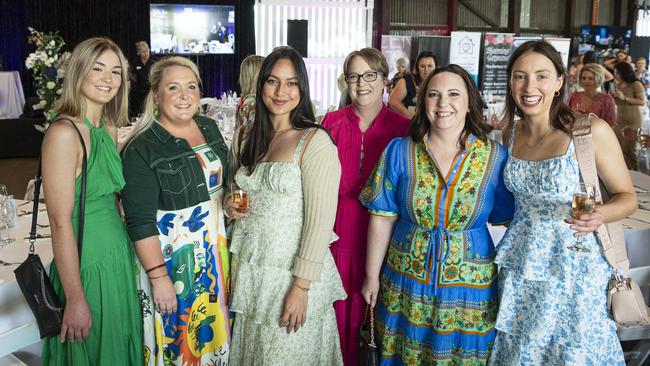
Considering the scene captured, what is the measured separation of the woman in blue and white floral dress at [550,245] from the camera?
2.27 m

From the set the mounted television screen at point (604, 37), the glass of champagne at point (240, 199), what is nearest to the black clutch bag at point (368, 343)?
the glass of champagne at point (240, 199)

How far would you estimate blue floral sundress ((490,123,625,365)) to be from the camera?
89.2 inches

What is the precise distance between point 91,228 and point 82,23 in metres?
12.1

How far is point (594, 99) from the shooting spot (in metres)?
6.27

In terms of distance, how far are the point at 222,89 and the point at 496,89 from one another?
6450 mm

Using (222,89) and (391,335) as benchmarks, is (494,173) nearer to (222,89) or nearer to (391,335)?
(391,335)

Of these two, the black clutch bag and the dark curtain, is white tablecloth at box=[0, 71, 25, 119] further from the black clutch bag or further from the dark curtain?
the black clutch bag

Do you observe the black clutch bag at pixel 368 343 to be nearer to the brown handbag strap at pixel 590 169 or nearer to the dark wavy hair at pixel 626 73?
the brown handbag strap at pixel 590 169

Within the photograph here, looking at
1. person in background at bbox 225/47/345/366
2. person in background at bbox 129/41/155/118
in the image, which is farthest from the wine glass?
person in background at bbox 129/41/155/118

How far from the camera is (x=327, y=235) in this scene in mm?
2371

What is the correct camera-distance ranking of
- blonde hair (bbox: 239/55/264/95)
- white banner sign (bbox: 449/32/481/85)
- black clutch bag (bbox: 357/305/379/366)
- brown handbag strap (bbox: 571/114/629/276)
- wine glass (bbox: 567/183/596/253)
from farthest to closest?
white banner sign (bbox: 449/32/481/85), blonde hair (bbox: 239/55/264/95), black clutch bag (bbox: 357/305/379/366), brown handbag strap (bbox: 571/114/629/276), wine glass (bbox: 567/183/596/253)

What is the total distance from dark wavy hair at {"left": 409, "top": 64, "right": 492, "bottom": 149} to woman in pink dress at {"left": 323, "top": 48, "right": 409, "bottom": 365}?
0.40m

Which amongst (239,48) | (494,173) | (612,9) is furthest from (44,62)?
(612,9)

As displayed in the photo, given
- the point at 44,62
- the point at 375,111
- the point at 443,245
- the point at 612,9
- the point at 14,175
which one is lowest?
the point at 14,175
